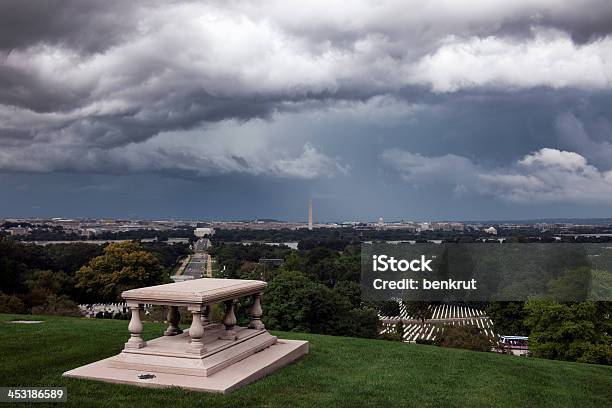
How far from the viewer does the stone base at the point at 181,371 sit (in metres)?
8.69

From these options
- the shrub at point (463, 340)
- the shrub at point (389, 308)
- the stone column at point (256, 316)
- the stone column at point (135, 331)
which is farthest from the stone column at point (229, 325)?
the shrub at point (389, 308)

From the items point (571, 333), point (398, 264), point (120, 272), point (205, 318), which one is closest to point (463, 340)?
point (571, 333)

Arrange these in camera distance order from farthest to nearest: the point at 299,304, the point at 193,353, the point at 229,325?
the point at 299,304, the point at 229,325, the point at 193,353

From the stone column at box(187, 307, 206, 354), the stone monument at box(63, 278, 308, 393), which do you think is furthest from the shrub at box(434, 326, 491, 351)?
the stone column at box(187, 307, 206, 354)

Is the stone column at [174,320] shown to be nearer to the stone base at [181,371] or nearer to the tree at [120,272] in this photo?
the stone base at [181,371]

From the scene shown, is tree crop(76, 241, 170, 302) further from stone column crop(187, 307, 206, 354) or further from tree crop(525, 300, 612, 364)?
stone column crop(187, 307, 206, 354)

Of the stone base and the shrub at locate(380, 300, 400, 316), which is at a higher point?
the stone base

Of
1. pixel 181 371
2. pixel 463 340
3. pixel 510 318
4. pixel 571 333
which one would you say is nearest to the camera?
pixel 181 371

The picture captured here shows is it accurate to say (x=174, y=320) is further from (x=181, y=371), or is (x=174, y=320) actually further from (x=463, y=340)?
(x=463, y=340)

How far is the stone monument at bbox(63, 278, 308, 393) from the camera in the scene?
8969mm

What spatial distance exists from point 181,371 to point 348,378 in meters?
3.10

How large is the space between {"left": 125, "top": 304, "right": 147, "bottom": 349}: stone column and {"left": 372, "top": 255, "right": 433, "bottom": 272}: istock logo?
203 ft

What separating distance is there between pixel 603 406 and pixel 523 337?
3849 cm

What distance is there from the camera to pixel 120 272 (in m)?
44.0
